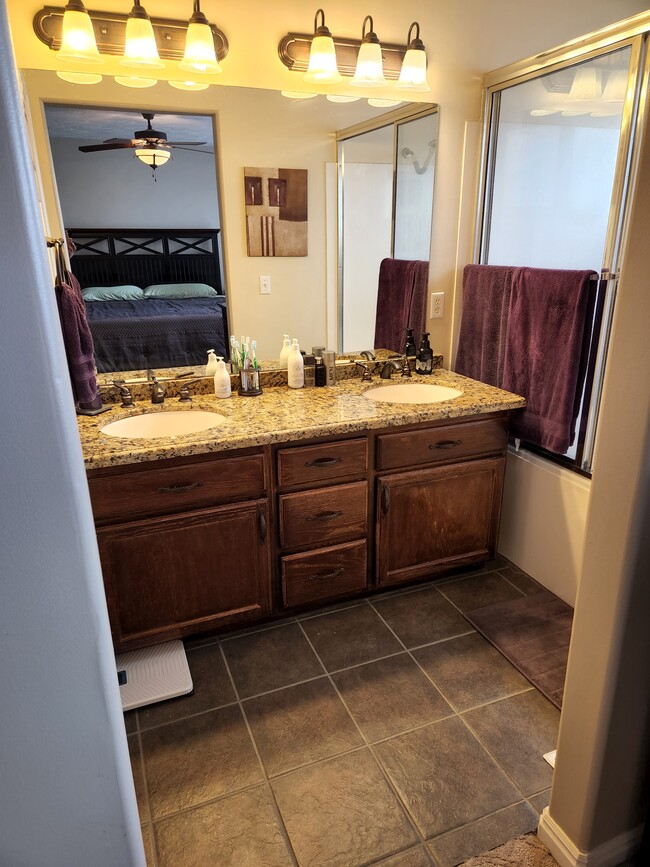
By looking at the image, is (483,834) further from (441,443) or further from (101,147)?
(101,147)

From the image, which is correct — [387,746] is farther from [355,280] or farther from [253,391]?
[355,280]

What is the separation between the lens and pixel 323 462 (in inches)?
83.2

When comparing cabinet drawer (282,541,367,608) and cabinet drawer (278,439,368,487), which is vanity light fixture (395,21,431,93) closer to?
cabinet drawer (278,439,368,487)

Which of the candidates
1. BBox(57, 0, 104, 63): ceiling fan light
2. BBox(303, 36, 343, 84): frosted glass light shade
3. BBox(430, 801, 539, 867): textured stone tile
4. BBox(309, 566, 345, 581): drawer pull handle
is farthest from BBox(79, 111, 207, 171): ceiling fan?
BBox(430, 801, 539, 867): textured stone tile

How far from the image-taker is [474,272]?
8.51 feet

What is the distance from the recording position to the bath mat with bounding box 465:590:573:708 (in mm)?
2008

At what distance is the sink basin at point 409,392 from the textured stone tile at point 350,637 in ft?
2.98

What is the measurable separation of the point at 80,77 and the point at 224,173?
0.55m

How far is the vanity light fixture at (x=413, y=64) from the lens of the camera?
2.24 metres

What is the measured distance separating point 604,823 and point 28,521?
1463 millimetres

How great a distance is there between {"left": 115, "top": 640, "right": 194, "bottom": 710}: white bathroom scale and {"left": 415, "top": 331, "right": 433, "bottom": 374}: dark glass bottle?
1.59m

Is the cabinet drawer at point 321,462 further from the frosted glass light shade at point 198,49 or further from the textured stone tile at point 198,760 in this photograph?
the frosted glass light shade at point 198,49

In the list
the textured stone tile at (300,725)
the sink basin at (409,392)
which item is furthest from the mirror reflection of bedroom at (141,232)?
the textured stone tile at (300,725)

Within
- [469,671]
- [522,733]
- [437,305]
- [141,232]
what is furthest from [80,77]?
[522,733]
